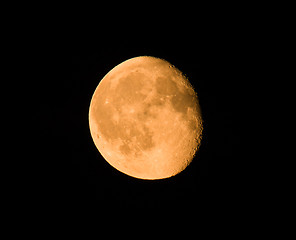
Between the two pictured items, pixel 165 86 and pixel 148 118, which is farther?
pixel 165 86

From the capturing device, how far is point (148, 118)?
110 inches

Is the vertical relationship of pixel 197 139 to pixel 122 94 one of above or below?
below

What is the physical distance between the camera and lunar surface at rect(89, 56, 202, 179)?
9.20ft

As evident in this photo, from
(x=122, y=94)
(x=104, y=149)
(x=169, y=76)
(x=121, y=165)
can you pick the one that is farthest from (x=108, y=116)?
(x=169, y=76)

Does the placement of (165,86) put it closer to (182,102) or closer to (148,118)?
(182,102)

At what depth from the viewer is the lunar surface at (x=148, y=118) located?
9.20 ft

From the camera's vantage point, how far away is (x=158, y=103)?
2795 millimetres

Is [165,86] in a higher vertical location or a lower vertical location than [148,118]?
higher

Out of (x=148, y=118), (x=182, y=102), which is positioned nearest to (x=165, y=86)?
(x=182, y=102)

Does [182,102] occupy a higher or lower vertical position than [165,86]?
lower

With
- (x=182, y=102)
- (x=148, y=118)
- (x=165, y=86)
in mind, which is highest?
(x=165, y=86)

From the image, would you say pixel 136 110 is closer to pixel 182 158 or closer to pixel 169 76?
pixel 169 76

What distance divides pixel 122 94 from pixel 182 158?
4.38ft

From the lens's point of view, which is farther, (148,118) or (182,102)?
(182,102)
